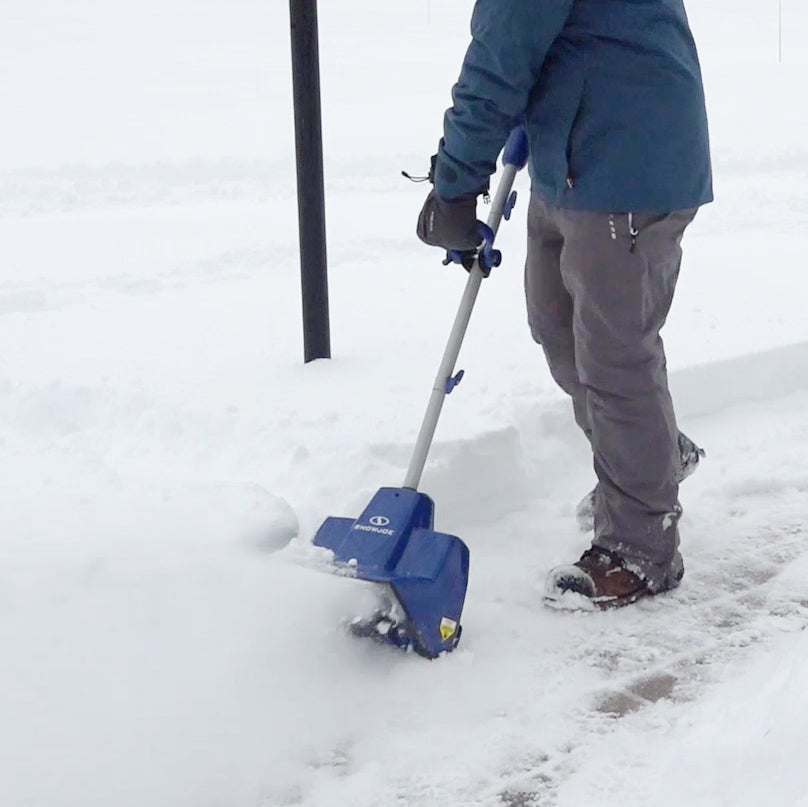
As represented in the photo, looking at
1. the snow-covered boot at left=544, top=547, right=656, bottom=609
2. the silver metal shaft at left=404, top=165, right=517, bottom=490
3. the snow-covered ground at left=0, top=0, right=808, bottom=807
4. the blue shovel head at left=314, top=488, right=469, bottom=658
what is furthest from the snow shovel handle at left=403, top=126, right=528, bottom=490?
the snow-covered boot at left=544, top=547, right=656, bottom=609

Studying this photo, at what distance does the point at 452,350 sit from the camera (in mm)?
2727

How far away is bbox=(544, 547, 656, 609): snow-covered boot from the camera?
9.00 ft

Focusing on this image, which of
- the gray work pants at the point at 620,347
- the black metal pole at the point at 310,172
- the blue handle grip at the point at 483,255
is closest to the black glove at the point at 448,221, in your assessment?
the blue handle grip at the point at 483,255

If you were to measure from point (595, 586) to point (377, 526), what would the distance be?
604 mm

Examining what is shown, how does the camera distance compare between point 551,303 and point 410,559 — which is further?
point 551,303

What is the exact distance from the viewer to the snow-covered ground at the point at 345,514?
2.13 meters

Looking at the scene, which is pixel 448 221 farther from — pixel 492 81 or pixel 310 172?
pixel 310 172

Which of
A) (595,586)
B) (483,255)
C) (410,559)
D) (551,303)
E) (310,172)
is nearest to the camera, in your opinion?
(410,559)

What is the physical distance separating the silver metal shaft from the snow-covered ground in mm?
315

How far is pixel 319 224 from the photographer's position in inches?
153

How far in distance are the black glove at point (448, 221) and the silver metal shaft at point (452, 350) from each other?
109mm

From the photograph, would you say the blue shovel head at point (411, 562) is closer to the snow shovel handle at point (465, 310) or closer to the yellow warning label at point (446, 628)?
the yellow warning label at point (446, 628)

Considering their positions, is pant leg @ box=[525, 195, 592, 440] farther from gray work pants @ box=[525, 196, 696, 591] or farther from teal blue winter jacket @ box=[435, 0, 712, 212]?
teal blue winter jacket @ box=[435, 0, 712, 212]

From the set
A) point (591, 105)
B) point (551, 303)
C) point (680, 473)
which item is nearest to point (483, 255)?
point (551, 303)
